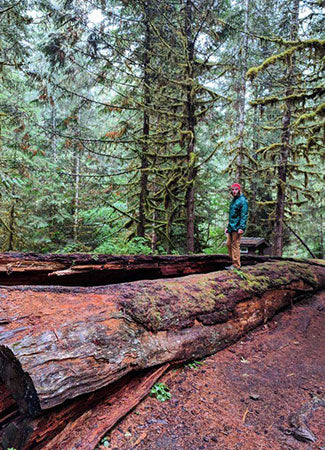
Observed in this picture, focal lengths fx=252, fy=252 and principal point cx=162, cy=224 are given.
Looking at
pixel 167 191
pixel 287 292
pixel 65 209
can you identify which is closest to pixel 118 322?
pixel 287 292

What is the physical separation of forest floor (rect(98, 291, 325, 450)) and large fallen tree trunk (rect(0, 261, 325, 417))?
38 centimetres

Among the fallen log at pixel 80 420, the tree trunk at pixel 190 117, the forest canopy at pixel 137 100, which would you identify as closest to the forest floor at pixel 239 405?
the fallen log at pixel 80 420

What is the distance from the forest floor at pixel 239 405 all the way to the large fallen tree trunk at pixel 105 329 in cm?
38

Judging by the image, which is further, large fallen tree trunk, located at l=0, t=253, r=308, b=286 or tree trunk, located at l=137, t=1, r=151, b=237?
tree trunk, located at l=137, t=1, r=151, b=237

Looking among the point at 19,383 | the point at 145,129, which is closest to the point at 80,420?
the point at 19,383

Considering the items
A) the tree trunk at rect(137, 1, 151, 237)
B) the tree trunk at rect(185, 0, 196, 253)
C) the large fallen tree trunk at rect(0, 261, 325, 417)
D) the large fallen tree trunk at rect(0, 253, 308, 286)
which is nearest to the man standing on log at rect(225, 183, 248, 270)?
the large fallen tree trunk at rect(0, 253, 308, 286)

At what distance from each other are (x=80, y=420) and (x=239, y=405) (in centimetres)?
196

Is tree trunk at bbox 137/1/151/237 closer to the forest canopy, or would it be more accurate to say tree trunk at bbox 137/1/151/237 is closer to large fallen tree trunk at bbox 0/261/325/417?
the forest canopy

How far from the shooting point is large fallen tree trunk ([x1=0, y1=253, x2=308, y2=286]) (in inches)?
162

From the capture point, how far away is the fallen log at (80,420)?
2.14m

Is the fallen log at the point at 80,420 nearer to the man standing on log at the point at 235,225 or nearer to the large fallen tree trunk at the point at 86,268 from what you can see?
the large fallen tree trunk at the point at 86,268

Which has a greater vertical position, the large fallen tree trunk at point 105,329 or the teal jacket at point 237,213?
the teal jacket at point 237,213

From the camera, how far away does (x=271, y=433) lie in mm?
2775

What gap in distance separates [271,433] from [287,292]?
185 inches
